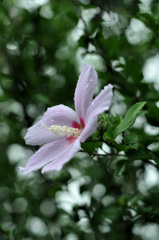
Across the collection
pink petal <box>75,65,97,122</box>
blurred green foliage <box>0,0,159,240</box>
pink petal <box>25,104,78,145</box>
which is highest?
pink petal <box>75,65,97,122</box>

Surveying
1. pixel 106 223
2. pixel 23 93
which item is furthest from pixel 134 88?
pixel 106 223

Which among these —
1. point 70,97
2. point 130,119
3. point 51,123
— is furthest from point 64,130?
point 70,97

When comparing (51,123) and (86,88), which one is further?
(51,123)

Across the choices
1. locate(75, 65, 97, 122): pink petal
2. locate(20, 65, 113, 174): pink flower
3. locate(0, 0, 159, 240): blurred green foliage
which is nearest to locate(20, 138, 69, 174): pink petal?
locate(20, 65, 113, 174): pink flower

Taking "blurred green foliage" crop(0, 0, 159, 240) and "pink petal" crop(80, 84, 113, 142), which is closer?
"pink petal" crop(80, 84, 113, 142)

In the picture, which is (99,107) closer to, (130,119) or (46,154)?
(130,119)

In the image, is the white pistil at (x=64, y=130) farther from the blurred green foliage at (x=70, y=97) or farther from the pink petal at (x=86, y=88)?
the blurred green foliage at (x=70, y=97)

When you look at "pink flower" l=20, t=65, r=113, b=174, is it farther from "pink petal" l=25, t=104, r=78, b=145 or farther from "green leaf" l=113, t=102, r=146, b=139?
"green leaf" l=113, t=102, r=146, b=139

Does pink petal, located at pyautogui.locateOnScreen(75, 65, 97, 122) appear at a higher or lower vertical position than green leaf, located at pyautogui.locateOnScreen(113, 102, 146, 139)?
higher

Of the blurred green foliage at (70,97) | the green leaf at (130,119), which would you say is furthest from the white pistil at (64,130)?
the blurred green foliage at (70,97)
